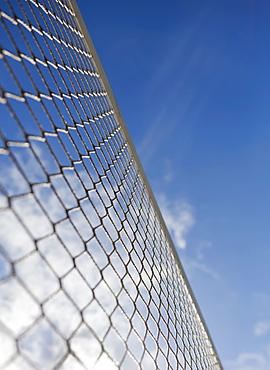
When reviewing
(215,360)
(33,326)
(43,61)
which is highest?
(215,360)

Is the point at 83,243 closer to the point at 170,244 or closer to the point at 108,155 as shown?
the point at 108,155

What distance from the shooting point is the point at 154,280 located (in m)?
2.49

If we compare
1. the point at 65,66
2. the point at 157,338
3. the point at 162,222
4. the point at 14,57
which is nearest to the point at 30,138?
the point at 14,57

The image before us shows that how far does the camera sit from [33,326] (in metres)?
0.99

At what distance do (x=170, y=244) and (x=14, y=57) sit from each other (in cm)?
284

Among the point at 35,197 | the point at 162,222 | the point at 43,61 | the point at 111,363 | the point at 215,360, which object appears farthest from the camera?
the point at 215,360

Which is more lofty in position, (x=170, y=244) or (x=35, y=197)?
(x=170, y=244)

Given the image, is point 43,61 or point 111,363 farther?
point 43,61

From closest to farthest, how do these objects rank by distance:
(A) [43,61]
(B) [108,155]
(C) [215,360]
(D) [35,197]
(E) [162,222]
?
(D) [35,197] < (A) [43,61] < (B) [108,155] < (E) [162,222] < (C) [215,360]

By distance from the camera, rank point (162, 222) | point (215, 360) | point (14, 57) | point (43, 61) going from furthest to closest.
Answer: point (215, 360), point (162, 222), point (43, 61), point (14, 57)

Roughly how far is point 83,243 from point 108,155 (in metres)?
1.05

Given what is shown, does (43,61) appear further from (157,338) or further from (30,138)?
(157,338)

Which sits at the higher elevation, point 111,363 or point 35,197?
point 35,197

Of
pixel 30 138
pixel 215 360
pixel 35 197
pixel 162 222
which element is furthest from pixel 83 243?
pixel 215 360
